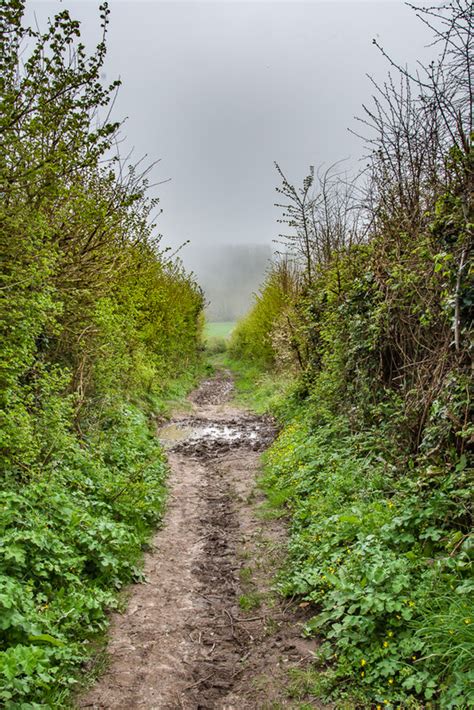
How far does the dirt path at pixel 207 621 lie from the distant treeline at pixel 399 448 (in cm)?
28

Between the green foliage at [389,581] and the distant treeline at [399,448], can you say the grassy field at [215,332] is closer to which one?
the distant treeline at [399,448]

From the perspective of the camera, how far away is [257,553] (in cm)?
518

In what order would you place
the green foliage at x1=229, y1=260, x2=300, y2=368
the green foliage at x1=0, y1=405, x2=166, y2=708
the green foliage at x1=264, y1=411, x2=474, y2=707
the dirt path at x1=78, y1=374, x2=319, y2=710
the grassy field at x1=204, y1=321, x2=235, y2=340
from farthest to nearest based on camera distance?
1. the grassy field at x1=204, y1=321, x2=235, y2=340
2. the green foliage at x1=229, y1=260, x2=300, y2=368
3. the dirt path at x1=78, y1=374, x2=319, y2=710
4. the green foliage at x1=0, y1=405, x2=166, y2=708
5. the green foliage at x1=264, y1=411, x2=474, y2=707

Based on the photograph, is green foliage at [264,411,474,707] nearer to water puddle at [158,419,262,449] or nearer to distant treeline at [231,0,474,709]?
distant treeline at [231,0,474,709]

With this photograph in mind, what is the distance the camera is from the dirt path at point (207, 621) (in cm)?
316

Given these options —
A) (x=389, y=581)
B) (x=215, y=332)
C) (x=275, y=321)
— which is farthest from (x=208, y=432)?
(x=215, y=332)

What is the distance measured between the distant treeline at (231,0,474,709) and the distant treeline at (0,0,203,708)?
1873 mm

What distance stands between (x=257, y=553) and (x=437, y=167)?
207 inches

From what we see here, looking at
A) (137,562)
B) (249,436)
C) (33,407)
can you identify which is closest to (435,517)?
(137,562)

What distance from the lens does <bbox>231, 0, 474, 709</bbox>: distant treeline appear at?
9.66ft

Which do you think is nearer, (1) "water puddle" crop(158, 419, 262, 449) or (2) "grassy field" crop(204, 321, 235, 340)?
(1) "water puddle" crop(158, 419, 262, 449)

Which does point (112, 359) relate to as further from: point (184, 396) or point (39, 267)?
point (184, 396)

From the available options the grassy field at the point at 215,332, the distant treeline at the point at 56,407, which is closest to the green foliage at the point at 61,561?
the distant treeline at the point at 56,407

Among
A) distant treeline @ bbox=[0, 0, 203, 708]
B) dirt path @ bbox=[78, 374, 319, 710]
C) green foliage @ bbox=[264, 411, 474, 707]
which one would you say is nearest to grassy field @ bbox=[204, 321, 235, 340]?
distant treeline @ bbox=[0, 0, 203, 708]
